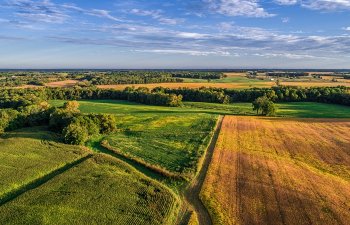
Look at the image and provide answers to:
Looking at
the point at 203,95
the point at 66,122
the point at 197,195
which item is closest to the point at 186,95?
the point at 203,95

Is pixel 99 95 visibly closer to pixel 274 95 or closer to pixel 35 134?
pixel 274 95

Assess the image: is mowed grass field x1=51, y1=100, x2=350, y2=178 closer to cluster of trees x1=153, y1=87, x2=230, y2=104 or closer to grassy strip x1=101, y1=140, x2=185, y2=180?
grassy strip x1=101, y1=140, x2=185, y2=180

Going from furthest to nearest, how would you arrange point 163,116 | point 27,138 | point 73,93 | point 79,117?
point 73,93 → point 163,116 → point 79,117 → point 27,138

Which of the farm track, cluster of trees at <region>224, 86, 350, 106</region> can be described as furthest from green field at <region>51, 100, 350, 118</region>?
the farm track

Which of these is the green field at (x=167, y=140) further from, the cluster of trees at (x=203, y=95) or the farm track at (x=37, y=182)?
the cluster of trees at (x=203, y=95)

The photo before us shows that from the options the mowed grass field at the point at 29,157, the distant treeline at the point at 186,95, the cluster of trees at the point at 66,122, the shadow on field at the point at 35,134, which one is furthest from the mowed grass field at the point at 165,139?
the distant treeline at the point at 186,95

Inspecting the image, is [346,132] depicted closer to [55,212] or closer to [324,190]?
[324,190]

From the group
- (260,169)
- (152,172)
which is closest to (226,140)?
(260,169)
